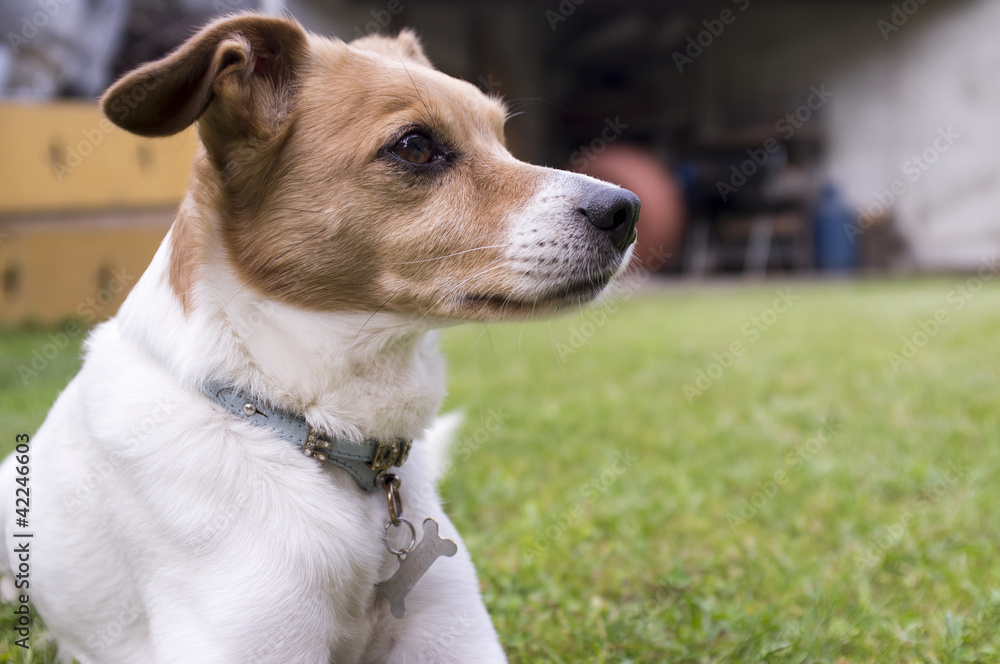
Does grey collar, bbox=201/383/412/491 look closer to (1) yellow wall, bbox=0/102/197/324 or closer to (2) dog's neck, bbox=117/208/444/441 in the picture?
(2) dog's neck, bbox=117/208/444/441

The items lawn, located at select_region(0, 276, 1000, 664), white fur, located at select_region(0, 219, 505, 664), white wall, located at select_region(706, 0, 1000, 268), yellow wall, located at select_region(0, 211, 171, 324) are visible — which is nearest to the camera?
white fur, located at select_region(0, 219, 505, 664)

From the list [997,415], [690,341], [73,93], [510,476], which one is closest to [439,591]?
[510,476]

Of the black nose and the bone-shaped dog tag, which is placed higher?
the black nose

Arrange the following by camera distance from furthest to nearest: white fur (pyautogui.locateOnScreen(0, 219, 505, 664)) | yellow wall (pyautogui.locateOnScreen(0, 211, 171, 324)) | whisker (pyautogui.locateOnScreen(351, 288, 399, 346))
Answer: yellow wall (pyautogui.locateOnScreen(0, 211, 171, 324))
whisker (pyautogui.locateOnScreen(351, 288, 399, 346))
white fur (pyautogui.locateOnScreen(0, 219, 505, 664))

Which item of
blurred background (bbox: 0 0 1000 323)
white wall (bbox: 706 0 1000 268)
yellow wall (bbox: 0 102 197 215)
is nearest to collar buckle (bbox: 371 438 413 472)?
yellow wall (bbox: 0 102 197 215)

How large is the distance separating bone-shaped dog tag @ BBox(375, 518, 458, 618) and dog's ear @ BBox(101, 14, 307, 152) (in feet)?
2.88

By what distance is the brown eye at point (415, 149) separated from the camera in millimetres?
1775

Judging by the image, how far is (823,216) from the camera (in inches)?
474

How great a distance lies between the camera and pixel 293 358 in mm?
1691

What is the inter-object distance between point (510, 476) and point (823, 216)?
991cm

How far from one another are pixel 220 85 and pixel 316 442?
718 millimetres

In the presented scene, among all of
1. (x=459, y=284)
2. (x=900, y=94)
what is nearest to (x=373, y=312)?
(x=459, y=284)

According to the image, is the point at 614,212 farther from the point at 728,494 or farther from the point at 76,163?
the point at 76,163

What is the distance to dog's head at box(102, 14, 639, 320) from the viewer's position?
1713 millimetres
